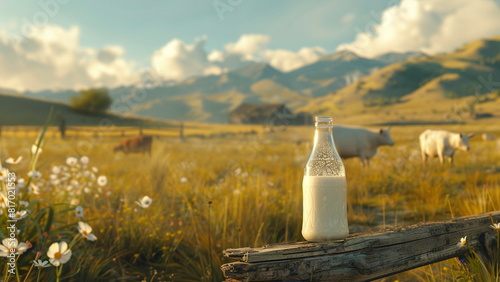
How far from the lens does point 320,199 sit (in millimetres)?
2350

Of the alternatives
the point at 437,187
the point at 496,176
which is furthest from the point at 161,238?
the point at 496,176

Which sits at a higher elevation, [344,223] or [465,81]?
[465,81]

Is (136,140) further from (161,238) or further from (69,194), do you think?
(161,238)

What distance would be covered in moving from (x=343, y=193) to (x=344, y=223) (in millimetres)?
198

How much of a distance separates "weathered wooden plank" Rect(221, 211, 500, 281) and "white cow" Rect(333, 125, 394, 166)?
7051 mm

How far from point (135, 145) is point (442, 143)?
13291 millimetres

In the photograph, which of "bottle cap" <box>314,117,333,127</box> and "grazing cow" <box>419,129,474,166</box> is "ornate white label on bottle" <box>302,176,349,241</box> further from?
"grazing cow" <box>419,129,474,166</box>

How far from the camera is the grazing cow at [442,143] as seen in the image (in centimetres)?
1018

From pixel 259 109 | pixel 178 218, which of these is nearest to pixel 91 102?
pixel 259 109

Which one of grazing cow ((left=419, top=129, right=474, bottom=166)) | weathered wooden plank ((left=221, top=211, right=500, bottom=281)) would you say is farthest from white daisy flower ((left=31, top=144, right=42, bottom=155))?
grazing cow ((left=419, top=129, right=474, bottom=166))

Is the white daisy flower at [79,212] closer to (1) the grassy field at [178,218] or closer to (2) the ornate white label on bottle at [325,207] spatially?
(1) the grassy field at [178,218]

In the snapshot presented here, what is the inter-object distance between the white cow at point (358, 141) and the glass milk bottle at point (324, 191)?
790cm

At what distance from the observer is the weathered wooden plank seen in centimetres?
220

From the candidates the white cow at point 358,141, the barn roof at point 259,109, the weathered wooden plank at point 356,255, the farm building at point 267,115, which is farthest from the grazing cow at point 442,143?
the barn roof at point 259,109
